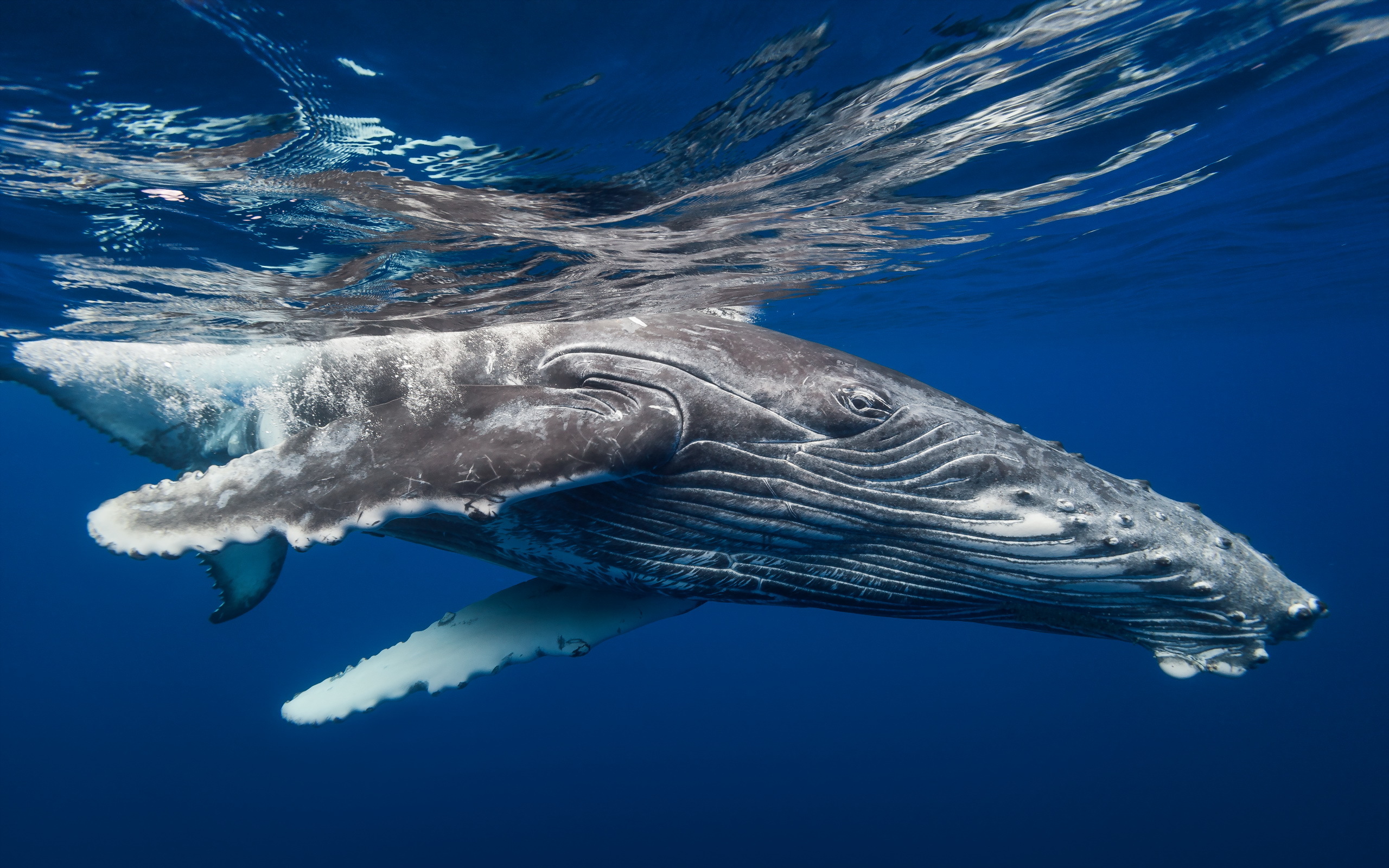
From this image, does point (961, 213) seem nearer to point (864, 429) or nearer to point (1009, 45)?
point (1009, 45)

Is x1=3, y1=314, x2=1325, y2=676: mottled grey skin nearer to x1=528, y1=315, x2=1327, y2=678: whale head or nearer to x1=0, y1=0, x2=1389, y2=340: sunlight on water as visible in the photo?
x1=528, y1=315, x2=1327, y2=678: whale head

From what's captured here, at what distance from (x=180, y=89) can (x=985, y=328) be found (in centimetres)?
3518

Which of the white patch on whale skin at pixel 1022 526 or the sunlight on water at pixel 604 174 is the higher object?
the sunlight on water at pixel 604 174

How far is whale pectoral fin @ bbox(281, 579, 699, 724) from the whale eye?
1.75 m

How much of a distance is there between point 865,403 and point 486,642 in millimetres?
3001

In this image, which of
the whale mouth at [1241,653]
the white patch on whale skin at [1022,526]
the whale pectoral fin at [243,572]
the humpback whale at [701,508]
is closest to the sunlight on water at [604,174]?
the humpback whale at [701,508]

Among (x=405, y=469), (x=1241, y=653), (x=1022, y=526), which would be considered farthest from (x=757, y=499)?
(x=1241, y=653)

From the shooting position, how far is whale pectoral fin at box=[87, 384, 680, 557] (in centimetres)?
293

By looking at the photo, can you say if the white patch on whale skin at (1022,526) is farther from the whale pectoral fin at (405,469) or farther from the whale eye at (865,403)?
the whale pectoral fin at (405,469)

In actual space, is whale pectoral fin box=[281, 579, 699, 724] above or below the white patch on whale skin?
below

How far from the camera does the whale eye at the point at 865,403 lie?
3.73 m

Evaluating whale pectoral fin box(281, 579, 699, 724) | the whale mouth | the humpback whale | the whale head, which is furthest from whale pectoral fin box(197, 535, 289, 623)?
the whale mouth

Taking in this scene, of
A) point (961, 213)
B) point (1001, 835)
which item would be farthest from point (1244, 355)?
point (961, 213)

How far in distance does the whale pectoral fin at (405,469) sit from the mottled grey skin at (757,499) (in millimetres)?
13
